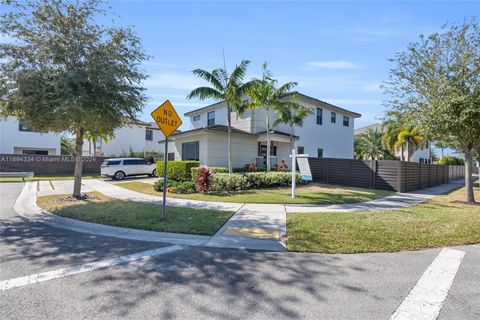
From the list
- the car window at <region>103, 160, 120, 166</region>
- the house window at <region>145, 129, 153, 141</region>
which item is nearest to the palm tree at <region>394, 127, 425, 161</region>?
the car window at <region>103, 160, 120, 166</region>

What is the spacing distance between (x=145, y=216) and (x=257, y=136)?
13957mm

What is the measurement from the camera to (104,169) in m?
21.0

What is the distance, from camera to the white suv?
21.0m

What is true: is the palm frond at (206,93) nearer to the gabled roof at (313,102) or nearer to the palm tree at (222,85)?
the palm tree at (222,85)

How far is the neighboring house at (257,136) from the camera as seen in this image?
1859cm

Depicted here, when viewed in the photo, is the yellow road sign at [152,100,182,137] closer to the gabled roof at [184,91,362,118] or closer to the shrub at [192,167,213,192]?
the shrub at [192,167,213,192]

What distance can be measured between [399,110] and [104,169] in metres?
20.3

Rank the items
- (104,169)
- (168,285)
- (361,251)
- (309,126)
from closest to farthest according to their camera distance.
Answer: (168,285) → (361,251) → (104,169) → (309,126)

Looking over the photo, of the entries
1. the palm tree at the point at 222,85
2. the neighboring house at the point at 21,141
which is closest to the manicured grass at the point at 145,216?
the palm tree at the point at 222,85

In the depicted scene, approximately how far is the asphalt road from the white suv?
16489 millimetres

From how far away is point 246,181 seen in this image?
13.5 m

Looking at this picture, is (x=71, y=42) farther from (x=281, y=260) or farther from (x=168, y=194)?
(x=281, y=260)

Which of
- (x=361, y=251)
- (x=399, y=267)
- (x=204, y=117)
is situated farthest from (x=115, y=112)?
(x=204, y=117)

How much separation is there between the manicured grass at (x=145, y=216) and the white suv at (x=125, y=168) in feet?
38.3
